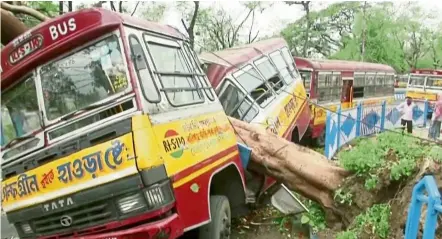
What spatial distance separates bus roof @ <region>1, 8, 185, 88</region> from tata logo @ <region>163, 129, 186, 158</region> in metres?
1.00

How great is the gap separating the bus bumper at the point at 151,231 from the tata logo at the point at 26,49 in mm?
1713

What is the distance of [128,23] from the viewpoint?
388 cm

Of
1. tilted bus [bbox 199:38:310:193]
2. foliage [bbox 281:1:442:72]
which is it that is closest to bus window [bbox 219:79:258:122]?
tilted bus [bbox 199:38:310:193]

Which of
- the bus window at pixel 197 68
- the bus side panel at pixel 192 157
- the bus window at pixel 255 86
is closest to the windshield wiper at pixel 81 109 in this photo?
the bus side panel at pixel 192 157

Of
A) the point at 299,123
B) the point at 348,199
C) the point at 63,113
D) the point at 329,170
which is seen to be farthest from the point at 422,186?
the point at 299,123

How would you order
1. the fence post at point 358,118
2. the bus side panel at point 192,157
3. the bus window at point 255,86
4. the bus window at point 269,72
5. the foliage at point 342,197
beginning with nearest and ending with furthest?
the bus side panel at point 192,157 → the foliage at point 342,197 → the bus window at point 255,86 → the bus window at point 269,72 → the fence post at point 358,118

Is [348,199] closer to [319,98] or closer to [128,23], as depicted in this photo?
[128,23]

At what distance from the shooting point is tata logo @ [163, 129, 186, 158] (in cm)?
369

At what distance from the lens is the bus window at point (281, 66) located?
32.1ft

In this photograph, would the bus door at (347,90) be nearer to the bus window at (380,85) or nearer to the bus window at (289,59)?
the bus window at (380,85)

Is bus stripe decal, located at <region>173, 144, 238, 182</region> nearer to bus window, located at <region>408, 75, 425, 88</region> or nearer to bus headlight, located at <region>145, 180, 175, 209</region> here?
bus headlight, located at <region>145, 180, 175, 209</region>

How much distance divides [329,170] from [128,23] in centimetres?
268

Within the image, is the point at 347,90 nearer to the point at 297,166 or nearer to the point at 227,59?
the point at 227,59

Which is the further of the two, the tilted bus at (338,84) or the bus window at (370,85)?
the bus window at (370,85)
